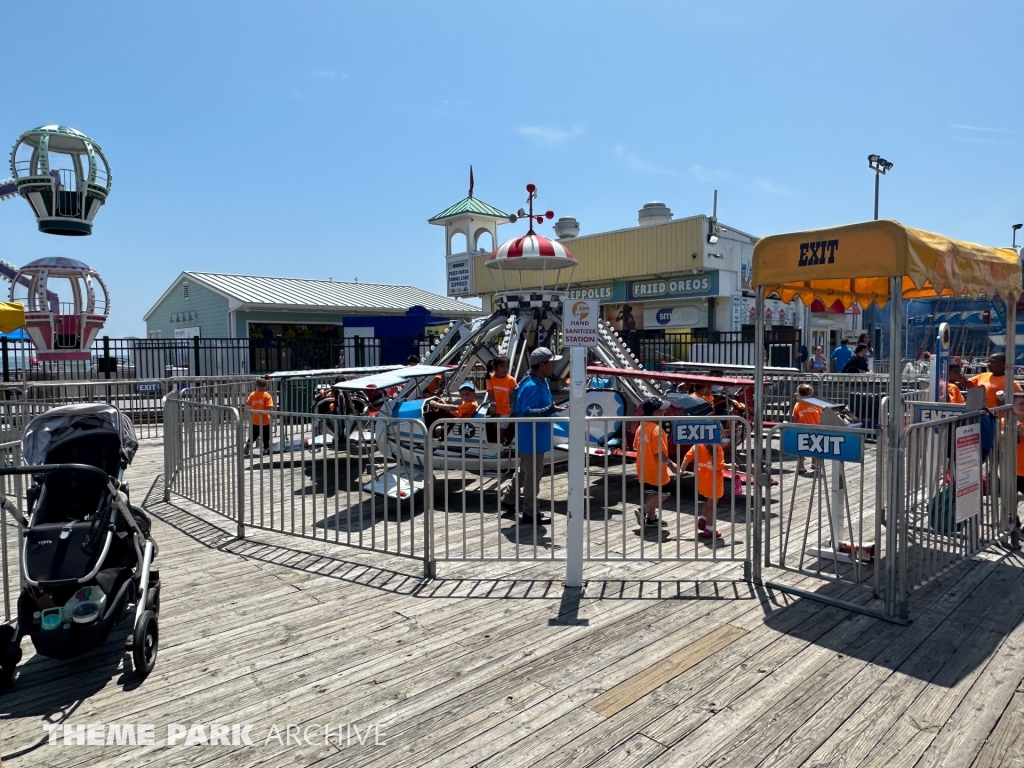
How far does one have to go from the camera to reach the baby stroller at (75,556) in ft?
12.5

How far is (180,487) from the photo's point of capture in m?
8.74

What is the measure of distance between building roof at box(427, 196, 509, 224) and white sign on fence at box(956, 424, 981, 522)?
84.4 ft

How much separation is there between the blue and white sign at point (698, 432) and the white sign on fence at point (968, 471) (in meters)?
1.88

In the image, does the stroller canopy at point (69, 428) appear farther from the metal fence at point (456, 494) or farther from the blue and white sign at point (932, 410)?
the blue and white sign at point (932, 410)

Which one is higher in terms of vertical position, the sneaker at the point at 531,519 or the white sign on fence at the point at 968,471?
the white sign on fence at the point at 968,471

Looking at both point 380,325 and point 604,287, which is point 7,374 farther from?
point 604,287

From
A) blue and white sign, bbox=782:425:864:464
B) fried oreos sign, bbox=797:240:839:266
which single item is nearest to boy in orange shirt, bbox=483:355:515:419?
blue and white sign, bbox=782:425:864:464

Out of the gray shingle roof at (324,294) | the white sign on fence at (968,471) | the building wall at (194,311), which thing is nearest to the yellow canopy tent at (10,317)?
the white sign on fence at (968,471)

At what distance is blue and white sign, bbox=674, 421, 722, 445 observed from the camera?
5.50 m

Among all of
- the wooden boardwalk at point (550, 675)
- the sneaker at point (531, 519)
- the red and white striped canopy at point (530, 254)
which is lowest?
the wooden boardwalk at point (550, 675)

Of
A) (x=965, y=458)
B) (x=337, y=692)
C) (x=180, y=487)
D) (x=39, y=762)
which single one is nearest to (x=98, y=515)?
(x=39, y=762)

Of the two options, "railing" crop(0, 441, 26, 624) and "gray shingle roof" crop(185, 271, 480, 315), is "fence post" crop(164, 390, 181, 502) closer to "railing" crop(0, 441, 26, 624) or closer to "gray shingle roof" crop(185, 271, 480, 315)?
"railing" crop(0, 441, 26, 624)

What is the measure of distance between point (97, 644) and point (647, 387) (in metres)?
9.08

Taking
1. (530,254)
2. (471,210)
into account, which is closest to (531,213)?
(530,254)
